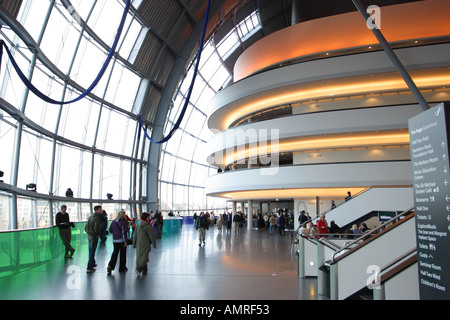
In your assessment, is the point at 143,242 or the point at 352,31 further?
the point at 352,31

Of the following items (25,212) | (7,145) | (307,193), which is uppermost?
(7,145)

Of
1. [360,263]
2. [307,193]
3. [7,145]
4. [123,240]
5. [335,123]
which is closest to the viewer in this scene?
[360,263]

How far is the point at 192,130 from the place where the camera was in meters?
39.0

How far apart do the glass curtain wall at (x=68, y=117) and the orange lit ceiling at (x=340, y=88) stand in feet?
25.8

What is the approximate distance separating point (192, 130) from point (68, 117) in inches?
817

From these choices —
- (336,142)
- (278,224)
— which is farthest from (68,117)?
(336,142)

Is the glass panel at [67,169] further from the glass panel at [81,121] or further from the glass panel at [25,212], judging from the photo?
the glass panel at [25,212]

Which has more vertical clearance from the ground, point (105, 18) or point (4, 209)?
point (105, 18)

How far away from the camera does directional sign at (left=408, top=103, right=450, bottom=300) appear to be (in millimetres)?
3736

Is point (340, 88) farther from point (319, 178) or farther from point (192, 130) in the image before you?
point (192, 130)

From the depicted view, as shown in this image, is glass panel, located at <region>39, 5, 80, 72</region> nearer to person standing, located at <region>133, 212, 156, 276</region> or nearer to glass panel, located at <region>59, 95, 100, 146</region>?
glass panel, located at <region>59, 95, 100, 146</region>

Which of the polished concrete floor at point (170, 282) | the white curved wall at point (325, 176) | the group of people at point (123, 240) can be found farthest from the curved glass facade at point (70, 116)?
the white curved wall at point (325, 176)

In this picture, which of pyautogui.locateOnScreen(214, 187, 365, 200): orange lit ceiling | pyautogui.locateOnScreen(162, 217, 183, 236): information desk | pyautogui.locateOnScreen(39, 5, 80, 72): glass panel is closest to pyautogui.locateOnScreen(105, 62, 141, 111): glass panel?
pyautogui.locateOnScreen(39, 5, 80, 72): glass panel

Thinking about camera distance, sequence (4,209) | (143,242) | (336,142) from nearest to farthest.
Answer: (143,242)
(4,209)
(336,142)
